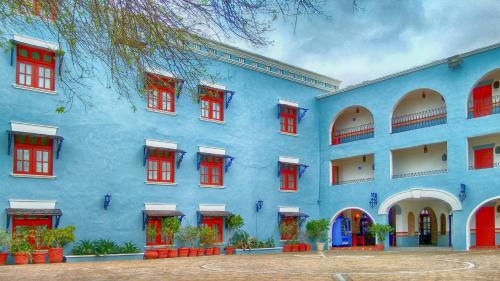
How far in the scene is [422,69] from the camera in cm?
2433

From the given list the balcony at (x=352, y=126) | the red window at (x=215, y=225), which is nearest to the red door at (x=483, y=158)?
the balcony at (x=352, y=126)

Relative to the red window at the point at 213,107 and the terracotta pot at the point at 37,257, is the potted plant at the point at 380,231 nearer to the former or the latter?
the red window at the point at 213,107

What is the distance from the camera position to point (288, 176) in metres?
26.9

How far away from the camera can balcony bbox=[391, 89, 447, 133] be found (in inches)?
985

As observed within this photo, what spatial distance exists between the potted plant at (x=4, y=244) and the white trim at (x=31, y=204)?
967mm

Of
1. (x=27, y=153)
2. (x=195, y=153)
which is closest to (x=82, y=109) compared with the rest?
(x=27, y=153)

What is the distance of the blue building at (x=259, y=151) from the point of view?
19.0 metres

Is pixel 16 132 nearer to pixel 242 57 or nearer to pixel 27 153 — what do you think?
pixel 27 153

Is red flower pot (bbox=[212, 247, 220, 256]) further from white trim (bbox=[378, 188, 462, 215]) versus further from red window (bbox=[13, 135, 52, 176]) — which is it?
white trim (bbox=[378, 188, 462, 215])

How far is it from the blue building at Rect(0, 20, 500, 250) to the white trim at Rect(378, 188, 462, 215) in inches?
2.1

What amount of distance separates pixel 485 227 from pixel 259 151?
10226 millimetres

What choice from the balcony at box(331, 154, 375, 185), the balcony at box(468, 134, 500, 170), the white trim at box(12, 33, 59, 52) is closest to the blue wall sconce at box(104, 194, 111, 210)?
the white trim at box(12, 33, 59, 52)

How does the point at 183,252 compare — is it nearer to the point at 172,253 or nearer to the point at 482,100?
the point at 172,253

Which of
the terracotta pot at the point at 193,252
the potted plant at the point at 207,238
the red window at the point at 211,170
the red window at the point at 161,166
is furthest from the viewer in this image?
the red window at the point at 211,170
